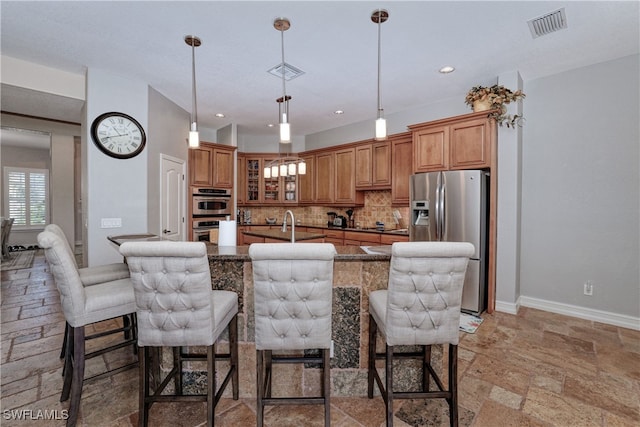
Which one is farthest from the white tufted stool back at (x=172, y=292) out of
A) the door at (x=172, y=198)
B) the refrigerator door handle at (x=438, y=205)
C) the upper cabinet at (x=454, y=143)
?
the upper cabinet at (x=454, y=143)

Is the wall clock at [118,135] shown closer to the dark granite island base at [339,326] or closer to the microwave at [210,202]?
the microwave at [210,202]

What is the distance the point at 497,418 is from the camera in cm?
179

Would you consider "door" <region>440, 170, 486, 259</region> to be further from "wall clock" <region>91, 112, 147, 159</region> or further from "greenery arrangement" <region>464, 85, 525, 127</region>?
"wall clock" <region>91, 112, 147, 159</region>

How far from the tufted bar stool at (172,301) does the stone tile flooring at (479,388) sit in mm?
438

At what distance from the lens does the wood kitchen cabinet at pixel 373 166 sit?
16.0 feet

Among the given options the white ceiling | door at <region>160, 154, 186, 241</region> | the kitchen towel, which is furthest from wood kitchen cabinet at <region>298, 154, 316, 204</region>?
the kitchen towel

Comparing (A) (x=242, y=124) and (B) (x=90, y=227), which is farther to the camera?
(A) (x=242, y=124)

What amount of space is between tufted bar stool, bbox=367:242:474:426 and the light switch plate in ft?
10.8

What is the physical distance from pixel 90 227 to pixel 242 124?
3.13m

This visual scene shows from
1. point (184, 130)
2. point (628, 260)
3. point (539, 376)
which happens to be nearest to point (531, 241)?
point (628, 260)

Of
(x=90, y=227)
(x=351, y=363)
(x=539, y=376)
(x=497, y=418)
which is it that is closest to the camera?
(x=497, y=418)

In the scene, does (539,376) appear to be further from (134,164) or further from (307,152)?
(307,152)

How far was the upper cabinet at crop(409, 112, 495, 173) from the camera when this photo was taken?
11.5 feet

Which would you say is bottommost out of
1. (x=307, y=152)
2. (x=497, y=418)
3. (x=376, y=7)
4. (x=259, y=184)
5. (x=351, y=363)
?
(x=497, y=418)
